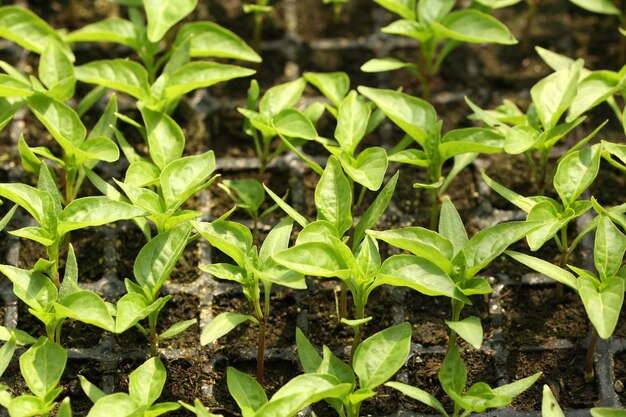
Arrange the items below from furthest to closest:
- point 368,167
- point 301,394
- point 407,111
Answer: point 407,111 < point 368,167 < point 301,394

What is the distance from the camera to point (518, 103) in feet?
8.44

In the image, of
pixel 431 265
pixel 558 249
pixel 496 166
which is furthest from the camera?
pixel 496 166

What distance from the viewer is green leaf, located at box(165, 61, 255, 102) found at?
7.24ft

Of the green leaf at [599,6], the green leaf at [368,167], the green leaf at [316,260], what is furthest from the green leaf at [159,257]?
the green leaf at [599,6]

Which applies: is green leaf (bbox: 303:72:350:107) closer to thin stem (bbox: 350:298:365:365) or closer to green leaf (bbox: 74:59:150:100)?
green leaf (bbox: 74:59:150:100)

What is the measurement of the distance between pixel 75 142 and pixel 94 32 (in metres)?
0.37

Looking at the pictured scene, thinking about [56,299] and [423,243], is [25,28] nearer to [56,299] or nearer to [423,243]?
[56,299]

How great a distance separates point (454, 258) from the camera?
6.23 feet

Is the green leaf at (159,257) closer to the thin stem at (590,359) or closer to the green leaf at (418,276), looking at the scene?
the green leaf at (418,276)

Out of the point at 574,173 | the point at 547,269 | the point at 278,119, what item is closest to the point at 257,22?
the point at 278,119

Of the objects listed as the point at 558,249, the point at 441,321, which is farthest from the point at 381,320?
the point at 558,249

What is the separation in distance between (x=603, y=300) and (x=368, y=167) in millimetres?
521

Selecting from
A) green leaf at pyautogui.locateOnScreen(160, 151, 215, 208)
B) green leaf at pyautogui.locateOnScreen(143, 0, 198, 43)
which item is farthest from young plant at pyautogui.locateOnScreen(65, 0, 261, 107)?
green leaf at pyautogui.locateOnScreen(160, 151, 215, 208)

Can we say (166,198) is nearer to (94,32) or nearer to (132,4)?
(94,32)
